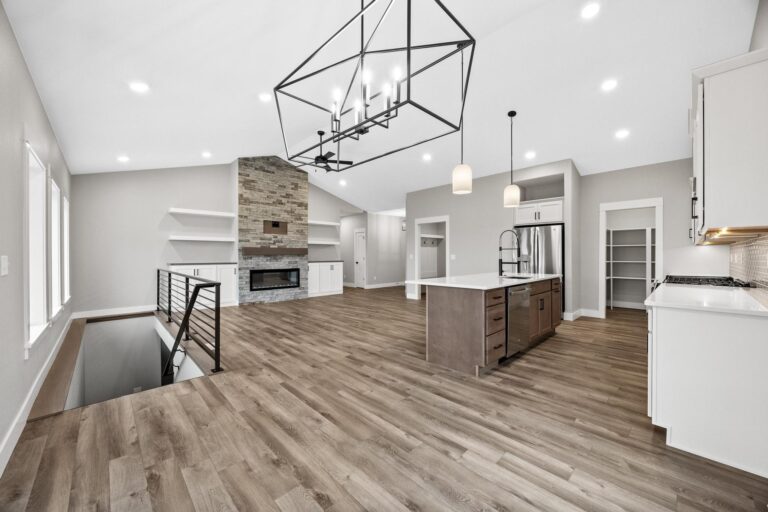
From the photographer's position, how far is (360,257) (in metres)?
11.2

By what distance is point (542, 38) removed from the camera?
135 inches

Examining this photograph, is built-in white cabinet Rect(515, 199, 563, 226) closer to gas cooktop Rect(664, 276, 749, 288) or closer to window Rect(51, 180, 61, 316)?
gas cooktop Rect(664, 276, 749, 288)

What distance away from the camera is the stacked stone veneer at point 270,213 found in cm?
746

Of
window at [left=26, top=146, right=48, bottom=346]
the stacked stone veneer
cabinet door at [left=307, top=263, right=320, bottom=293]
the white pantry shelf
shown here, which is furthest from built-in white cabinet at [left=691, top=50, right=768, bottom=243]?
the white pantry shelf

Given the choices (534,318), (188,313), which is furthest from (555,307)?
(188,313)

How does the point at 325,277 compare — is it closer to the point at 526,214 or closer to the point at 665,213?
the point at 526,214

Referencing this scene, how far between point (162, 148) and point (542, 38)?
5756 mm

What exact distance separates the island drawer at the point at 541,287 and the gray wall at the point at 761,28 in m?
2.67

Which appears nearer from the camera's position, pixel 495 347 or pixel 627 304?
pixel 495 347

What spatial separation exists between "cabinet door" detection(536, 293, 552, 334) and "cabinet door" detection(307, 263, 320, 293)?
20.1 ft

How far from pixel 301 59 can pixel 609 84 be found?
374 centimetres

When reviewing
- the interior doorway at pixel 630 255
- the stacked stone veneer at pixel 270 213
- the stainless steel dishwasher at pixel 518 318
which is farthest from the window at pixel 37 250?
the interior doorway at pixel 630 255

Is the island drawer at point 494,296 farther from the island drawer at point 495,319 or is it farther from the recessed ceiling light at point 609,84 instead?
the recessed ceiling light at point 609,84

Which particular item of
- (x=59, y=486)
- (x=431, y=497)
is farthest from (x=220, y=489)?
(x=431, y=497)
